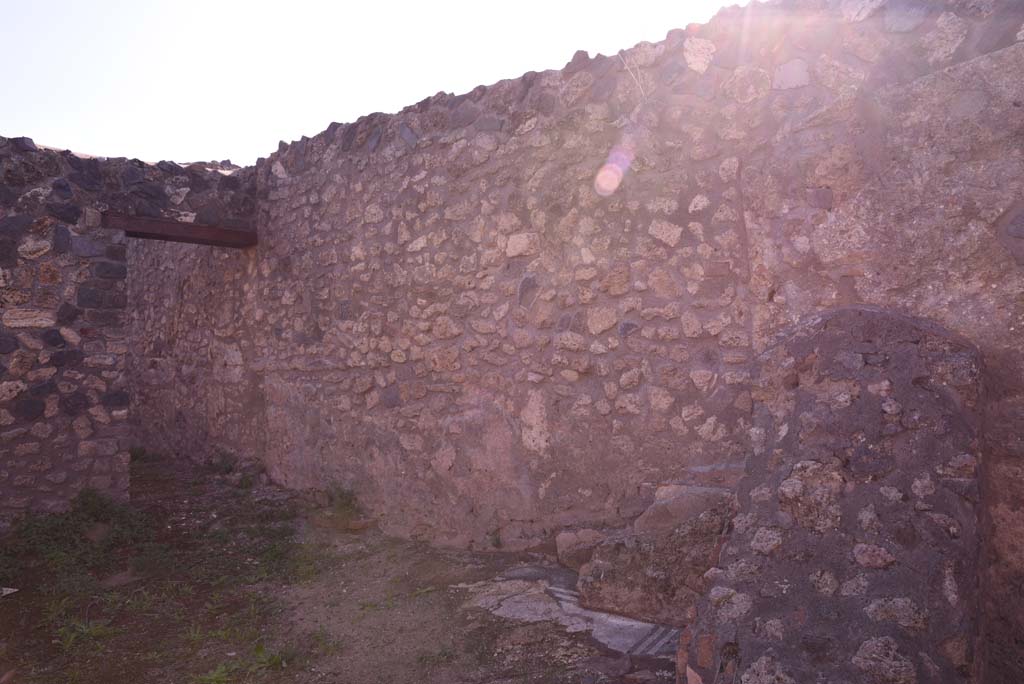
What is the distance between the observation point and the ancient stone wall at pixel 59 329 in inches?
187

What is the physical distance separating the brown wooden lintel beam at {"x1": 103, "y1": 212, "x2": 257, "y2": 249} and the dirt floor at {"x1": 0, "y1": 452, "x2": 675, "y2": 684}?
181 cm

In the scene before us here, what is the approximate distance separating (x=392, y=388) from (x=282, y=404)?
1277 mm

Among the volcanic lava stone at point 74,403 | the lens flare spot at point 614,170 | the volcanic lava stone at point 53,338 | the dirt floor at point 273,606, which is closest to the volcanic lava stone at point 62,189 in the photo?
the volcanic lava stone at point 53,338

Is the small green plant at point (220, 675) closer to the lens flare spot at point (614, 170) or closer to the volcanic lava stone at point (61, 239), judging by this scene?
the lens flare spot at point (614, 170)

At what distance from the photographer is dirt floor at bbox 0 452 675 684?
2.97 meters

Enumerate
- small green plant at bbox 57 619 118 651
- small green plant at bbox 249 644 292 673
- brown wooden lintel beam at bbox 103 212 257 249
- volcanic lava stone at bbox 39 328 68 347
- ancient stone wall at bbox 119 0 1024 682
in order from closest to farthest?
ancient stone wall at bbox 119 0 1024 682
small green plant at bbox 249 644 292 673
small green plant at bbox 57 619 118 651
volcanic lava stone at bbox 39 328 68 347
brown wooden lintel beam at bbox 103 212 257 249

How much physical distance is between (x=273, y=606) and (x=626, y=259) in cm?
236

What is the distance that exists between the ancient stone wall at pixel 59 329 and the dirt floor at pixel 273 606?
0.24m

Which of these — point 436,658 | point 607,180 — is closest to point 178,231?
point 607,180

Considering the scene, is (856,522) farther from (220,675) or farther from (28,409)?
(28,409)

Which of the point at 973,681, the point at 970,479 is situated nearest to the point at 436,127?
the point at 970,479

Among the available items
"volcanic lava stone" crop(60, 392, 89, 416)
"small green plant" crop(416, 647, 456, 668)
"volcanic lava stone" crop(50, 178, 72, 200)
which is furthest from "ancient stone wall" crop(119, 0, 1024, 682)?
"volcanic lava stone" crop(50, 178, 72, 200)

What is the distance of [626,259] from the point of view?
352 centimetres

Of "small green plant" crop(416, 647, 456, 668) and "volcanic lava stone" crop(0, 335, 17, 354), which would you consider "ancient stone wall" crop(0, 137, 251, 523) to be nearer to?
"volcanic lava stone" crop(0, 335, 17, 354)
